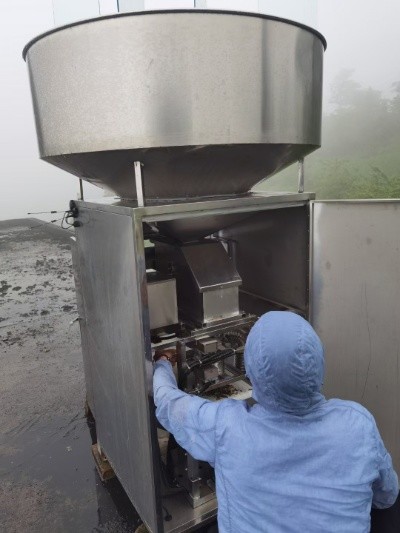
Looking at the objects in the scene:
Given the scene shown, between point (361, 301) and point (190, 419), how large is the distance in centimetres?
89

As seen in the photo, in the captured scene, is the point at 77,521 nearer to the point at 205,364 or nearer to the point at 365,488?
the point at 205,364

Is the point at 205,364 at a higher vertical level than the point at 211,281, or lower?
lower

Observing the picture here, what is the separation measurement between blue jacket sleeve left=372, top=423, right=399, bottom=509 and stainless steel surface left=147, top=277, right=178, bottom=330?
99 cm

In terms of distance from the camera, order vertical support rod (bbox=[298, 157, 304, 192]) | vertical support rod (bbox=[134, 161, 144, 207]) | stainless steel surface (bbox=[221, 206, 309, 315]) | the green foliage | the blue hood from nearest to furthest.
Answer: the blue hood, vertical support rod (bbox=[134, 161, 144, 207]), vertical support rod (bbox=[298, 157, 304, 192]), stainless steel surface (bbox=[221, 206, 309, 315]), the green foliage

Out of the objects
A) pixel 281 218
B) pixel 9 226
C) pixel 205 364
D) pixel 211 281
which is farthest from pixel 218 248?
pixel 9 226

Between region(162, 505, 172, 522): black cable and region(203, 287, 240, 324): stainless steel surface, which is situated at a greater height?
region(203, 287, 240, 324): stainless steel surface

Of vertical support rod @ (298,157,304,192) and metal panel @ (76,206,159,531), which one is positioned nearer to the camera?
metal panel @ (76,206,159,531)

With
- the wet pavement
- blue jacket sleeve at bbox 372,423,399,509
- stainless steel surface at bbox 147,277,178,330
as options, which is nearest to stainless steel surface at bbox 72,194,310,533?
stainless steel surface at bbox 147,277,178,330

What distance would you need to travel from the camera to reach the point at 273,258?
2.11 m

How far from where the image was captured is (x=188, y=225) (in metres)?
1.76

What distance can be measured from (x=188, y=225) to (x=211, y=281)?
0.91 ft

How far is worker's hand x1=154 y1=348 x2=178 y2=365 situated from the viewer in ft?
5.35

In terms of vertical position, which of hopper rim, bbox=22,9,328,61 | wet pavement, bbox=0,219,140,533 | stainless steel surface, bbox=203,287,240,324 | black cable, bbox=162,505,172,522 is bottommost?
wet pavement, bbox=0,219,140,533

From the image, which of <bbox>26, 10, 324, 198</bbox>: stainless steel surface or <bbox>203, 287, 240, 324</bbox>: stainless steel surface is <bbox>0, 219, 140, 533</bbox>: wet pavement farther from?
<bbox>26, 10, 324, 198</bbox>: stainless steel surface
